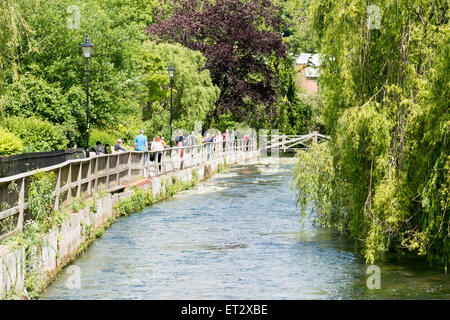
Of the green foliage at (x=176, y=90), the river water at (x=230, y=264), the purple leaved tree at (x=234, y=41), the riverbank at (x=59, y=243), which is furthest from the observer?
the purple leaved tree at (x=234, y=41)

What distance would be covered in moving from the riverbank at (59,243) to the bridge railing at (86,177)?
1.16 ft

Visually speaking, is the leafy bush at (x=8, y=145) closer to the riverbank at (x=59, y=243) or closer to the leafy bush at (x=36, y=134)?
the riverbank at (x=59, y=243)

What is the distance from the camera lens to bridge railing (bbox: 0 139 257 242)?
39.9 feet

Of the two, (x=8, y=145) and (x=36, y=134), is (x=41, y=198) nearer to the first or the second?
(x=8, y=145)

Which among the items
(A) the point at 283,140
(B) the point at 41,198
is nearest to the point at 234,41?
(A) the point at 283,140

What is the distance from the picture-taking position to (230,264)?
15.4 metres

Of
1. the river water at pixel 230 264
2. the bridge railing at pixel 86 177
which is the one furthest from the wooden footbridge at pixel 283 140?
the river water at pixel 230 264

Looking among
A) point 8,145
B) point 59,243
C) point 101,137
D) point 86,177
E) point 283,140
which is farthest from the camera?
point 283,140

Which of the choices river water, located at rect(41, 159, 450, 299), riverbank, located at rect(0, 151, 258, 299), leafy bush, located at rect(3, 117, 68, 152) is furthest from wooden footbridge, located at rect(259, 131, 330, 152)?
river water, located at rect(41, 159, 450, 299)

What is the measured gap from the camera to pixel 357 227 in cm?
1482

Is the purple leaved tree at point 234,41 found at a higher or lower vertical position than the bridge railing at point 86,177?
higher

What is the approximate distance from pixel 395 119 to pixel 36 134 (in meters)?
18.9

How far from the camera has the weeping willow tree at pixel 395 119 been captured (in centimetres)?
1322

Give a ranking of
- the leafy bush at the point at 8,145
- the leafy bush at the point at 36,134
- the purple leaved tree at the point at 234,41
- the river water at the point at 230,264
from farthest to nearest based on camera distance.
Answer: the purple leaved tree at the point at 234,41, the leafy bush at the point at 36,134, the leafy bush at the point at 8,145, the river water at the point at 230,264
